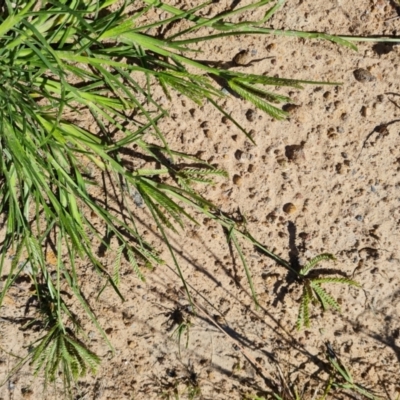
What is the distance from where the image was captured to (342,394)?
1694mm

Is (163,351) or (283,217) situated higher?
(283,217)

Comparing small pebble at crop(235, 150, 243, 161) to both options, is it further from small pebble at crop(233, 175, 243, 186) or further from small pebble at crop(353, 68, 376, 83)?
small pebble at crop(353, 68, 376, 83)

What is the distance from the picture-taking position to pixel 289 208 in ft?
5.41

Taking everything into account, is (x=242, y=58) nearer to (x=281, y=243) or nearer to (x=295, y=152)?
(x=295, y=152)

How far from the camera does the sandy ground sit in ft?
5.30

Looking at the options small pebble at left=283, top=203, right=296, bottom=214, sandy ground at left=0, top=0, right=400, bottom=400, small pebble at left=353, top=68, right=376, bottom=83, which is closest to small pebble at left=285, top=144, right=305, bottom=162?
sandy ground at left=0, top=0, right=400, bottom=400

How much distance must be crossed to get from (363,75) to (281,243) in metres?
0.50

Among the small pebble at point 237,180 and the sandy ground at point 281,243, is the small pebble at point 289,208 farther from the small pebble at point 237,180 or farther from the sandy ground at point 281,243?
the small pebble at point 237,180

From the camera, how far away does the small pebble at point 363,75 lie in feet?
5.28

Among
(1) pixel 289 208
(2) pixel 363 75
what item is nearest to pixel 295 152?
(1) pixel 289 208

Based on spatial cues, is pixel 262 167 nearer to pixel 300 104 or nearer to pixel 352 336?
pixel 300 104

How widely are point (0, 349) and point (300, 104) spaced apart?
1085 mm

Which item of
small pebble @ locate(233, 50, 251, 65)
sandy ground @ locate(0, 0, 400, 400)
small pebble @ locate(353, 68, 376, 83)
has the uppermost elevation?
small pebble @ locate(353, 68, 376, 83)

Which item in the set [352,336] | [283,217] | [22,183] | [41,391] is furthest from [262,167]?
[41,391]
